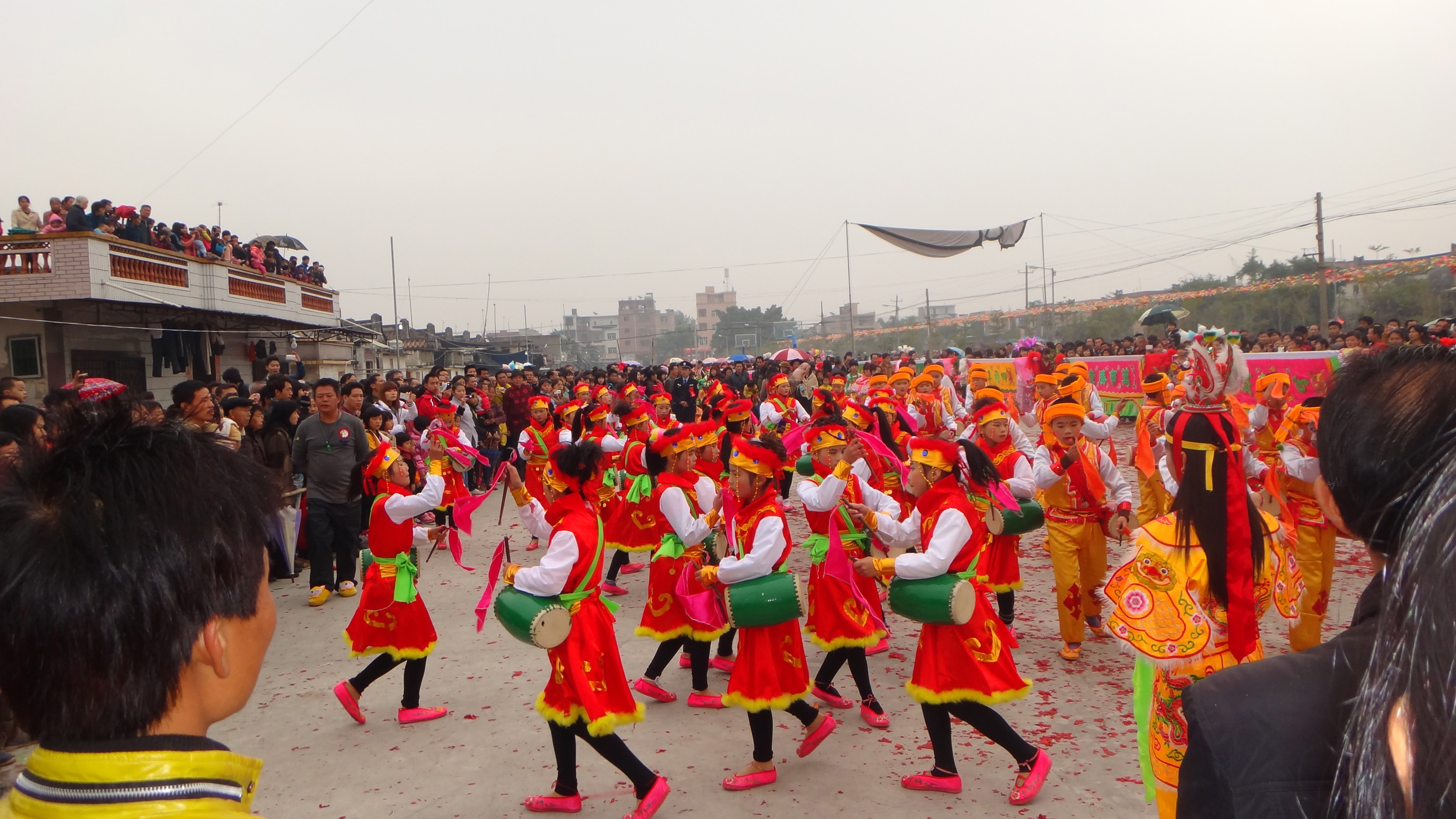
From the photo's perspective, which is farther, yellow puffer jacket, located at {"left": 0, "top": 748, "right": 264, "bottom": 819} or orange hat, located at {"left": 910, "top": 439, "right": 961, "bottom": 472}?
orange hat, located at {"left": 910, "top": 439, "right": 961, "bottom": 472}

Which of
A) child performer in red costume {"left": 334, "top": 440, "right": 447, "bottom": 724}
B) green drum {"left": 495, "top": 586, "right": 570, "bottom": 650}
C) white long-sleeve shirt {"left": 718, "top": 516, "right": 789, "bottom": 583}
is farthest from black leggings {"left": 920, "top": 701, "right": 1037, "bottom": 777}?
child performer in red costume {"left": 334, "top": 440, "right": 447, "bottom": 724}

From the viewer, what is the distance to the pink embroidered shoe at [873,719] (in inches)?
184

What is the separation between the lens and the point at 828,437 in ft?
16.2

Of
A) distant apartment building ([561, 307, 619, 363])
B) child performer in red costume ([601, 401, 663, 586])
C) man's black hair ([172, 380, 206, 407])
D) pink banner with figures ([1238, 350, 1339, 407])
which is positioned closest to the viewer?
man's black hair ([172, 380, 206, 407])

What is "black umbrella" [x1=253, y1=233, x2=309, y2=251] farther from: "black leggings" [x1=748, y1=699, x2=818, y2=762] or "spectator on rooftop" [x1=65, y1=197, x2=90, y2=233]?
"black leggings" [x1=748, y1=699, x2=818, y2=762]

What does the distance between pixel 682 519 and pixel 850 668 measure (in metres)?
1.27

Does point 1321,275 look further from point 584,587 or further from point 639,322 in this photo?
point 639,322

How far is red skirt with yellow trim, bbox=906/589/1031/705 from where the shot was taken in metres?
3.68

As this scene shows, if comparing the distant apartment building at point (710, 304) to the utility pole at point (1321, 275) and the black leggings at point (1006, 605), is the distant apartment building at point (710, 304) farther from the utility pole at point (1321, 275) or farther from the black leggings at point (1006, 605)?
the black leggings at point (1006, 605)

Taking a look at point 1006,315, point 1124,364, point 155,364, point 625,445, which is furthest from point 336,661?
point 1006,315

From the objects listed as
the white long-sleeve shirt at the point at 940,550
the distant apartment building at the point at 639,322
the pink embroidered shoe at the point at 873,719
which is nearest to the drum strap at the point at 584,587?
the white long-sleeve shirt at the point at 940,550

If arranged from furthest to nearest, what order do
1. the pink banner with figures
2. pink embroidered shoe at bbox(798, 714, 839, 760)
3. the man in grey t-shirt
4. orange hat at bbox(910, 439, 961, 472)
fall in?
the pink banner with figures → the man in grey t-shirt → pink embroidered shoe at bbox(798, 714, 839, 760) → orange hat at bbox(910, 439, 961, 472)

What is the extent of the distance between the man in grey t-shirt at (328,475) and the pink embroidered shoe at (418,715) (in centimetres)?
292

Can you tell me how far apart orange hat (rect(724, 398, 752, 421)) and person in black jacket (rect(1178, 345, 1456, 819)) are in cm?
654
